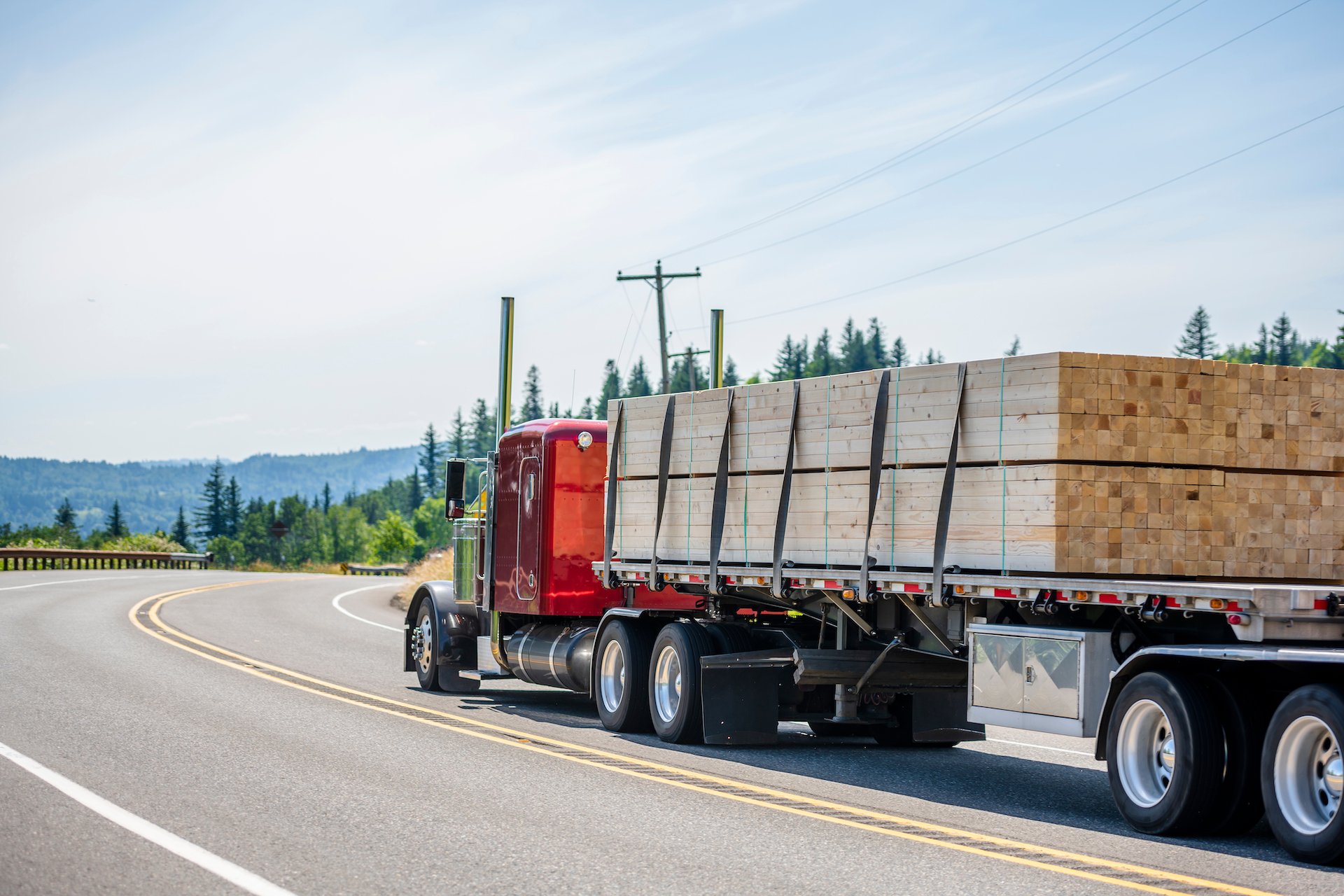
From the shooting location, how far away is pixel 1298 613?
7297 mm

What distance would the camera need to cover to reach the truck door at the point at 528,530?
47.9 feet

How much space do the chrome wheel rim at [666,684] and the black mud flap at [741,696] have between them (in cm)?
47

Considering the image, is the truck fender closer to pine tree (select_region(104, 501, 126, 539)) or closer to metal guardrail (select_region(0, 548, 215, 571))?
metal guardrail (select_region(0, 548, 215, 571))

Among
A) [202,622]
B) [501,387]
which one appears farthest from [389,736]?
[202,622]

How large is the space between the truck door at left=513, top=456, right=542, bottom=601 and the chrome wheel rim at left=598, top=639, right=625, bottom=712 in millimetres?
1727

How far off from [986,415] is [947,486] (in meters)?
0.56

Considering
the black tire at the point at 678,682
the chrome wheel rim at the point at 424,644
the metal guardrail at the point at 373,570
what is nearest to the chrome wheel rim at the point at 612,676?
the black tire at the point at 678,682

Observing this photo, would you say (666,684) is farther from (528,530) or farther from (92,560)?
(92,560)

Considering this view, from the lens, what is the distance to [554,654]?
46.8 feet

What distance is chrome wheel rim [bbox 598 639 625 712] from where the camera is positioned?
12789 millimetres

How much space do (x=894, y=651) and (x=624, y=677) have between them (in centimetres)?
290

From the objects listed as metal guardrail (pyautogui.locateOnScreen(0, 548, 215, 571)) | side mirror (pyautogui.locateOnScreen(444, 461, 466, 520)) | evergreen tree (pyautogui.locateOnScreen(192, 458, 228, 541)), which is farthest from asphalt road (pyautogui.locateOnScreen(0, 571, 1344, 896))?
evergreen tree (pyautogui.locateOnScreen(192, 458, 228, 541))

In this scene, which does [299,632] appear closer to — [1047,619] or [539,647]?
[539,647]

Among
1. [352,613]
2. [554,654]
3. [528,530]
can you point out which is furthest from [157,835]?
[352,613]
